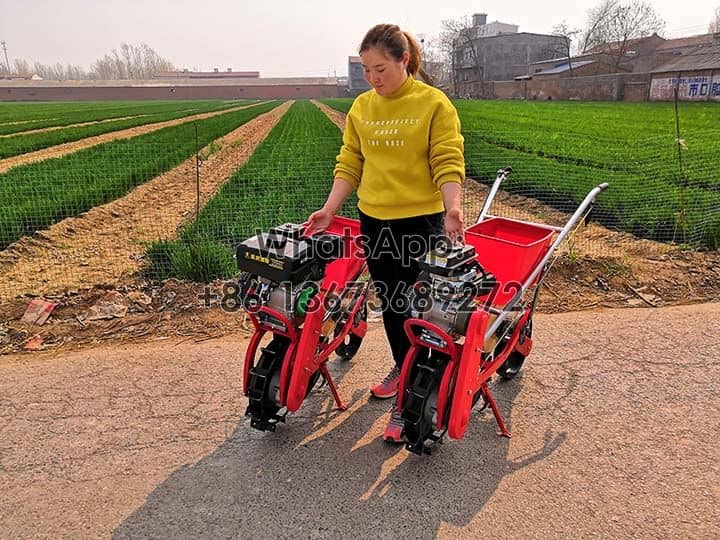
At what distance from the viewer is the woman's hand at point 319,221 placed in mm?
2904

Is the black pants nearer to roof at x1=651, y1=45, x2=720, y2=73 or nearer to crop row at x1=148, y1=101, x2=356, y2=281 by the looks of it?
crop row at x1=148, y1=101, x2=356, y2=281

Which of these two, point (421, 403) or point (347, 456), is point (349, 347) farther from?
point (421, 403)

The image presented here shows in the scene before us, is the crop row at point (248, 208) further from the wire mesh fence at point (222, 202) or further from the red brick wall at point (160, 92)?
the red brick wall at point (160, 92)

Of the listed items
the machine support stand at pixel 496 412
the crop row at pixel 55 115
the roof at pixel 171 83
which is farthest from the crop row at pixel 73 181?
the roof at pixel 171 83

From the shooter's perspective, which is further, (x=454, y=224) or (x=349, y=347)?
(x=349, y=347)

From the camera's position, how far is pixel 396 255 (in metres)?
2.84

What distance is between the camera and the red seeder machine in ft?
7.90

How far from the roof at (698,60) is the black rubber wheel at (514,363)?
133 feet

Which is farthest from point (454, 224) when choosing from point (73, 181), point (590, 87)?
point (590, 87)

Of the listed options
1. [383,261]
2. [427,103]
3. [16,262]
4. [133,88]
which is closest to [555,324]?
[383,261]

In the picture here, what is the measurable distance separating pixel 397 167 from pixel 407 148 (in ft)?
0.35

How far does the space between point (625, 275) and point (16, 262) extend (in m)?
6.24

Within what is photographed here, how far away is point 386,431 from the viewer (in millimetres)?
2822

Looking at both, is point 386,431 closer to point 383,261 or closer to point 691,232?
point 383,261
